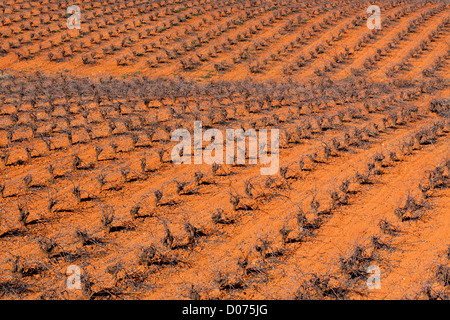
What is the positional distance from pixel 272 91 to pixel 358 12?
1726cm

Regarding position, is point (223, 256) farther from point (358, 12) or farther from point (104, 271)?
point (358, 12)

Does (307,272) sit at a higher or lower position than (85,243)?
lower

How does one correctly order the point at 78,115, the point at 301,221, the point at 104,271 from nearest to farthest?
1. the point at 104,271
2. the point at 301,221
3. the point at 78,115

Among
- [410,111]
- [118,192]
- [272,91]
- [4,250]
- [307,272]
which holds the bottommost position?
[307,272]

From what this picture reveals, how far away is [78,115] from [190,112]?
11.2 feet

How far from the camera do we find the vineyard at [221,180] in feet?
19.7

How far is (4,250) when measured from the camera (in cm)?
631

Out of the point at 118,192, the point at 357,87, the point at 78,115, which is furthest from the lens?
the point at 357,87

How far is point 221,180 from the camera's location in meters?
8.85

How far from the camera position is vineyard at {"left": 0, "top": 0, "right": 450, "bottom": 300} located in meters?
6.01

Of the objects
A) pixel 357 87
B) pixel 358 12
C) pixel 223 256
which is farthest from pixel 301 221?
pixel 358 12

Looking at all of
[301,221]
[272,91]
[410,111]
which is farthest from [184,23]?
[301,221]

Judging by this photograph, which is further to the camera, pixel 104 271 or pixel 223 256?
pixel 223 256

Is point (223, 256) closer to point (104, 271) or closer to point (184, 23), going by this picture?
point (104, 271)
